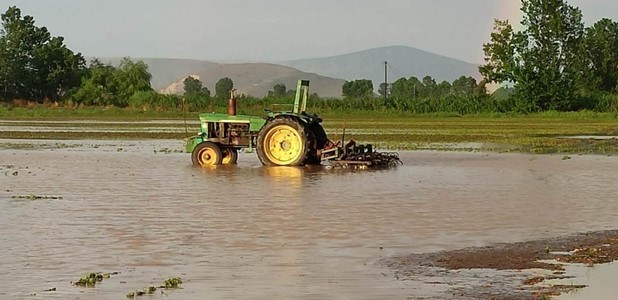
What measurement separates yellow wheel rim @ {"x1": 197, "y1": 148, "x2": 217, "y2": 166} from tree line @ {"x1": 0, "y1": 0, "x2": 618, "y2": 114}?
53.9 metres

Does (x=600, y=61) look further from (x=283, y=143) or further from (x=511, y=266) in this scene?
(x=511, y=266)

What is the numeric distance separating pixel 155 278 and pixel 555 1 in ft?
314

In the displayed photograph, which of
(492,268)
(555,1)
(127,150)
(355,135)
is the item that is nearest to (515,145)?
(355,135)

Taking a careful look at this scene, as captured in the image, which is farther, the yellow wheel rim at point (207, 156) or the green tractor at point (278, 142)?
the yellow wheel rim at point (207, 156)

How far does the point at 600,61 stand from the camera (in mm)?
118125

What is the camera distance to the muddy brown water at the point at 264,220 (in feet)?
37.1

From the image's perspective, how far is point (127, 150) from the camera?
35.6 metres

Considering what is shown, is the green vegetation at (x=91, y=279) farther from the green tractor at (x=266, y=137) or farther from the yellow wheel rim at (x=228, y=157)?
the yellow wheel rim at (x=228, y=157)

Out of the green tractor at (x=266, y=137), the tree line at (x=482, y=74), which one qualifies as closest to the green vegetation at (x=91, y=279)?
the green tractor at (x=266, y=137)

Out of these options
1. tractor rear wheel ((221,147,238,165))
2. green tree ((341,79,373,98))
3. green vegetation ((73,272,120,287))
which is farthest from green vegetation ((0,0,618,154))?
green vegetation ((73,272,120,287))

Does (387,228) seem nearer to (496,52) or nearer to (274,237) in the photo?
(274,237)

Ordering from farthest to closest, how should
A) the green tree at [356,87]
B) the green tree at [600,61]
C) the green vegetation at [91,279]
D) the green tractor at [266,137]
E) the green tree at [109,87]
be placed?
the green tree at [356,87]
the green tree at [600,61]
the green tree at [109,87]
the green tractor at [266,137]
the green vegetation at [91,279]

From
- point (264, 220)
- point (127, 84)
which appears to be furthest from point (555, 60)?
point (264, 220)

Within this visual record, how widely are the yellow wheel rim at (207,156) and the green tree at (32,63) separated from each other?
259ft
